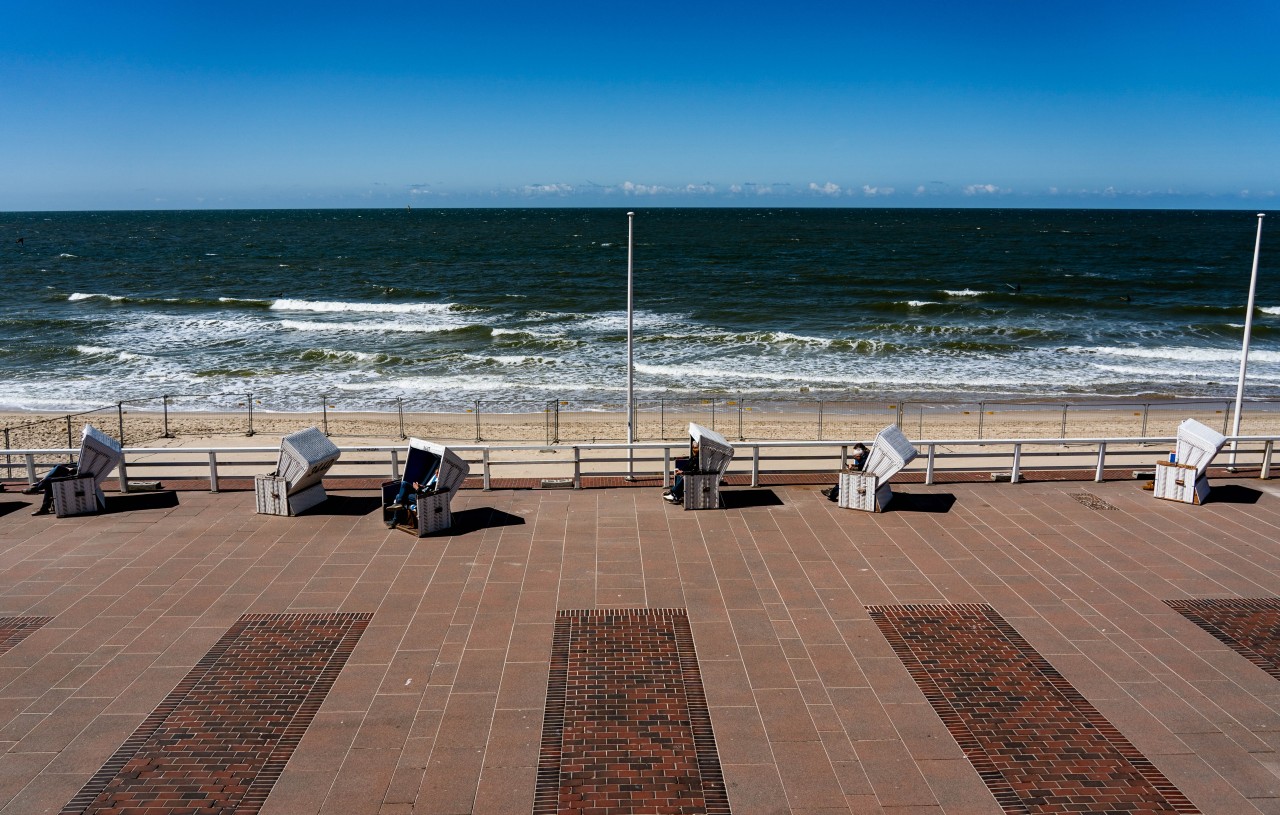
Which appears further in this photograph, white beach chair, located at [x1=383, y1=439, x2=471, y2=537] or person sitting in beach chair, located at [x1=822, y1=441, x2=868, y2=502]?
person sitting in beach chair, located at [x1=822, y1=441, x2=868, y2=502]

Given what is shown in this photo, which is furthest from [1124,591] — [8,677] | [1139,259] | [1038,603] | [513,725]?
[1139,259]

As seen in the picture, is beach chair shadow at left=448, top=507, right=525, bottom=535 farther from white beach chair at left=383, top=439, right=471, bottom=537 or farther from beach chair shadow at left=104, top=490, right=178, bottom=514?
beach chair shadow at left=104, top=490, right=178, bottom=514

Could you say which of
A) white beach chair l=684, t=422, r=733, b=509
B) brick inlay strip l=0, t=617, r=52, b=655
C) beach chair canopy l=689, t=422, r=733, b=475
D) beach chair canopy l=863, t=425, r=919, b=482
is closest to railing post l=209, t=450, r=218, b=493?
brick inlay strip l=0, t=617, r=52, b=655

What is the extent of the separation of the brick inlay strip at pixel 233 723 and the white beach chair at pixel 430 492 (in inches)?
90.7

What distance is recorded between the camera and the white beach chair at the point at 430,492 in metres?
11.4

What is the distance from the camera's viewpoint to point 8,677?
8.05m

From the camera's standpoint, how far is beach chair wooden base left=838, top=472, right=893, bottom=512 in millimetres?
12328

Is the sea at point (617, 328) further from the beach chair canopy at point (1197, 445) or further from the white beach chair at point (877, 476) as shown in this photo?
the beach chair canopy at point (1197, 445)

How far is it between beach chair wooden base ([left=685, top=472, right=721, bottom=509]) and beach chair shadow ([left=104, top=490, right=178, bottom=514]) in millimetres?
7213

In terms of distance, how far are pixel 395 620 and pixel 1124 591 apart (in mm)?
7900

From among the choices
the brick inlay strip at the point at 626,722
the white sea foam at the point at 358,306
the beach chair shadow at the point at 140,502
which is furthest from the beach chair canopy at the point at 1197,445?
the white sea foam at the point at 358,306

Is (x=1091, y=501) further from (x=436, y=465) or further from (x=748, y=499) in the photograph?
(x=436, y=465)

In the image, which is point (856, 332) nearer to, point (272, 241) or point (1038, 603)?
point (1038, 603)

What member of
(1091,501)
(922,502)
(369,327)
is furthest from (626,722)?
(369,327)
